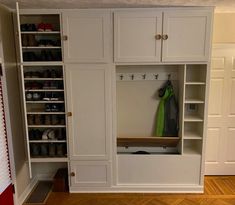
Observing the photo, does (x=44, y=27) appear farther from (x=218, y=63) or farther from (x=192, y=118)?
(x=218, y=63)

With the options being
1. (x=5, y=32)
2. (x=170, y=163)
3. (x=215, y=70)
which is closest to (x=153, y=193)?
(x=170, y=163)

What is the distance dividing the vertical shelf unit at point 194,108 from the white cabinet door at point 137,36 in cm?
61

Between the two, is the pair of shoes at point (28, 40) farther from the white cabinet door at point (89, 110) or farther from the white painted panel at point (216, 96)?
the white painted panel at point (216, 96)

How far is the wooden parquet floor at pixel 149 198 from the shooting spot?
2811 millimetres

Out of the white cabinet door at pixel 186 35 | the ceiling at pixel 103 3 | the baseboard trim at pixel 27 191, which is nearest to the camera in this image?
the ceiling at pixel 103 3

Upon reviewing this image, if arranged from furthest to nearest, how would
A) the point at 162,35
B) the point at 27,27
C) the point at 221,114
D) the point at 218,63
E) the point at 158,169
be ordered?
the point at 221,114 → the point at 218,63 → the point at 158,169 → the point at 27,27 → the point at 162,35

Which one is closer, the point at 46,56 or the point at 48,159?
the point at 46,56

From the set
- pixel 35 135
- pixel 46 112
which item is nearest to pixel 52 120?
pixel 46 112

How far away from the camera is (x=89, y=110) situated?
2.81 meters

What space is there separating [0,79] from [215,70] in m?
2.74

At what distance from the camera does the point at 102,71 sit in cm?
273

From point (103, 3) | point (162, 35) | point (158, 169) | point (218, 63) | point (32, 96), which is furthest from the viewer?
point (218, 63)

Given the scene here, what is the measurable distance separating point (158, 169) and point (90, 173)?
2.92ft

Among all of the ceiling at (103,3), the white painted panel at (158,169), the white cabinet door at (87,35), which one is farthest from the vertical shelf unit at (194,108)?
the white cabinet door at (87,35)
